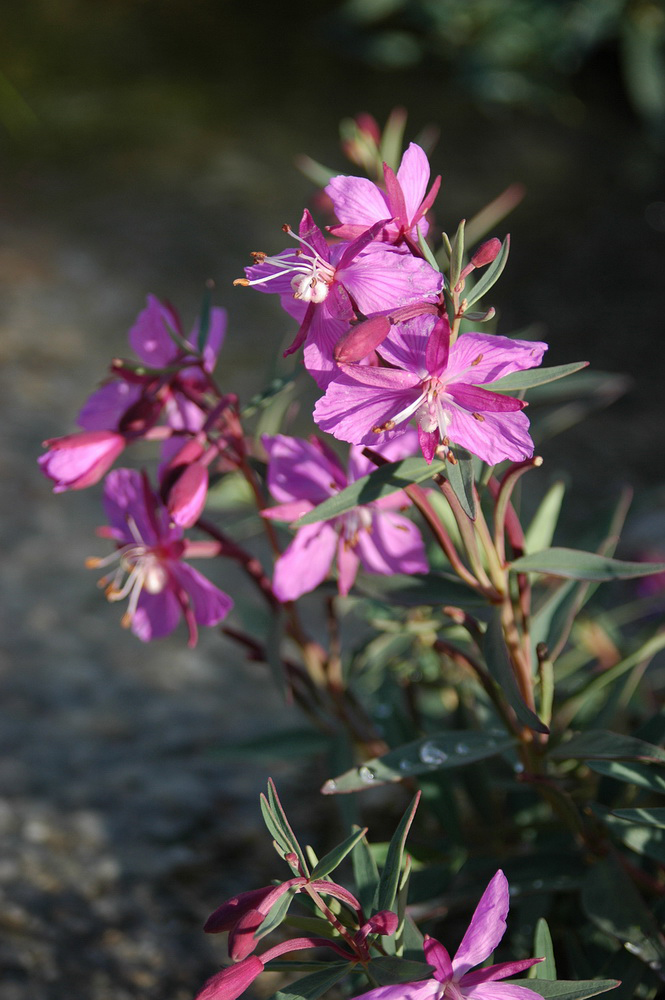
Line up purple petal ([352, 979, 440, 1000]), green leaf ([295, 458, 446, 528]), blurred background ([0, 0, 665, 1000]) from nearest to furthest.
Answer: purple petal ([352, 979, 440, 1000])
green leaf ([295, 458, 446, 528])
blurred background ([0, 0, 665, 1000])

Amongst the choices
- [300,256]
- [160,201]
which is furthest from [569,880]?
[160,201]

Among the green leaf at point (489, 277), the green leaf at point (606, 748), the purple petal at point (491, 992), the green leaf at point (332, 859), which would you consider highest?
the green leaf at point (489, 277)

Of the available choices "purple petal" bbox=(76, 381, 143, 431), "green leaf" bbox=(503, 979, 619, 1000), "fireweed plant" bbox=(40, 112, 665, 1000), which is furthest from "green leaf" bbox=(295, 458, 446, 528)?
"green leaf" bbox=(503, 979, 619, 1000)

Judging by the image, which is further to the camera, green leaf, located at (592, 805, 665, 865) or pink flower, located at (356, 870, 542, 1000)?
green leaf, located at (592, 805, 665, 865)

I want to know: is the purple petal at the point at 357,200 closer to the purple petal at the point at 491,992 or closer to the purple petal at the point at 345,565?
the purple petal at the point at 345,565

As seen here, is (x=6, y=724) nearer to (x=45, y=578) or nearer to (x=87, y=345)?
(x=45, y=578)

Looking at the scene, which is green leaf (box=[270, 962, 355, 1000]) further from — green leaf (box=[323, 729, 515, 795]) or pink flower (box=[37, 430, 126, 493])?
pink flower (box=[37, 430, 126, 493])

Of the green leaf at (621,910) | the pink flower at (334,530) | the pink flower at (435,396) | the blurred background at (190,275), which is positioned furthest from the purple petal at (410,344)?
the blurred background at (190,275)
